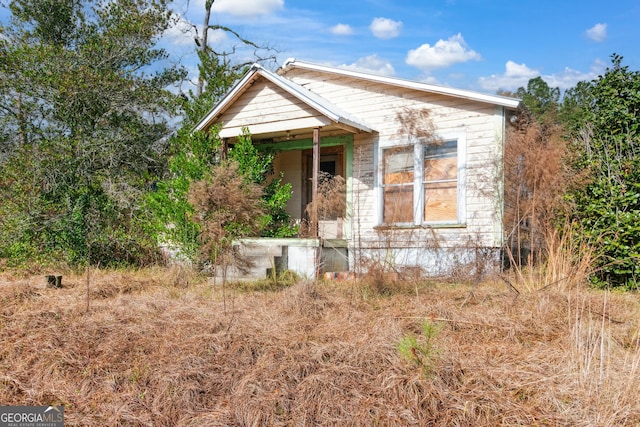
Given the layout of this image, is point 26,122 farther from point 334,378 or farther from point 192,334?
point 334,378

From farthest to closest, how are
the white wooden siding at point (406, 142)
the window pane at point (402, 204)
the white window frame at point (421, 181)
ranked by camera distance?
the window pane at point (402, 204)
the white window frame at point (421, 181)
the white wooden siding at point (406, 142)

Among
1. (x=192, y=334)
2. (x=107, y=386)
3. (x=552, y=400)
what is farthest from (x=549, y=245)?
(x=107, y=386)

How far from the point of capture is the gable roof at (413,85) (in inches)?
318

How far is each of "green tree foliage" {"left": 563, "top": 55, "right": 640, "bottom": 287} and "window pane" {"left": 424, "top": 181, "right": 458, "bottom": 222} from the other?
2118mm

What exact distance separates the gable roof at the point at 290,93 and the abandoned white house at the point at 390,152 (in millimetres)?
24

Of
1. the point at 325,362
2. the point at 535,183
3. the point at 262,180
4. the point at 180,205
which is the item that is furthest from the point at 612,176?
the point at 180,205

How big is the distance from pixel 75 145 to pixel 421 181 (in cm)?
707

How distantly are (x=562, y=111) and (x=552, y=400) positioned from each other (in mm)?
22586

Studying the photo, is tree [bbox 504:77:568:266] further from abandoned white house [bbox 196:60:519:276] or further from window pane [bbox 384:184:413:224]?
window pane [bbox 384:184:413:224]

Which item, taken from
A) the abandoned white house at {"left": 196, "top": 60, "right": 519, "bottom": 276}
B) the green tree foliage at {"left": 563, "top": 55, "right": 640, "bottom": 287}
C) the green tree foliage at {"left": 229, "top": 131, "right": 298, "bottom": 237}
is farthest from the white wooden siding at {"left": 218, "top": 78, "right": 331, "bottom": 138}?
the green tree foliage at {"left": 563, "top": 55, "right": 640, "bottom": 287}

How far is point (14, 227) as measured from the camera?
29.4ft

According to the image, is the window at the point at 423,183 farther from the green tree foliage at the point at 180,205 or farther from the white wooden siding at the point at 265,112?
the green tree foliage at the point at 180,205

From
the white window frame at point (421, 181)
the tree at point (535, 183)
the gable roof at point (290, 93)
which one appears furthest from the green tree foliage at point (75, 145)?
the tree at point (535, 183)

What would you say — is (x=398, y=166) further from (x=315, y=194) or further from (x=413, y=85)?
(x=315, y=194)
